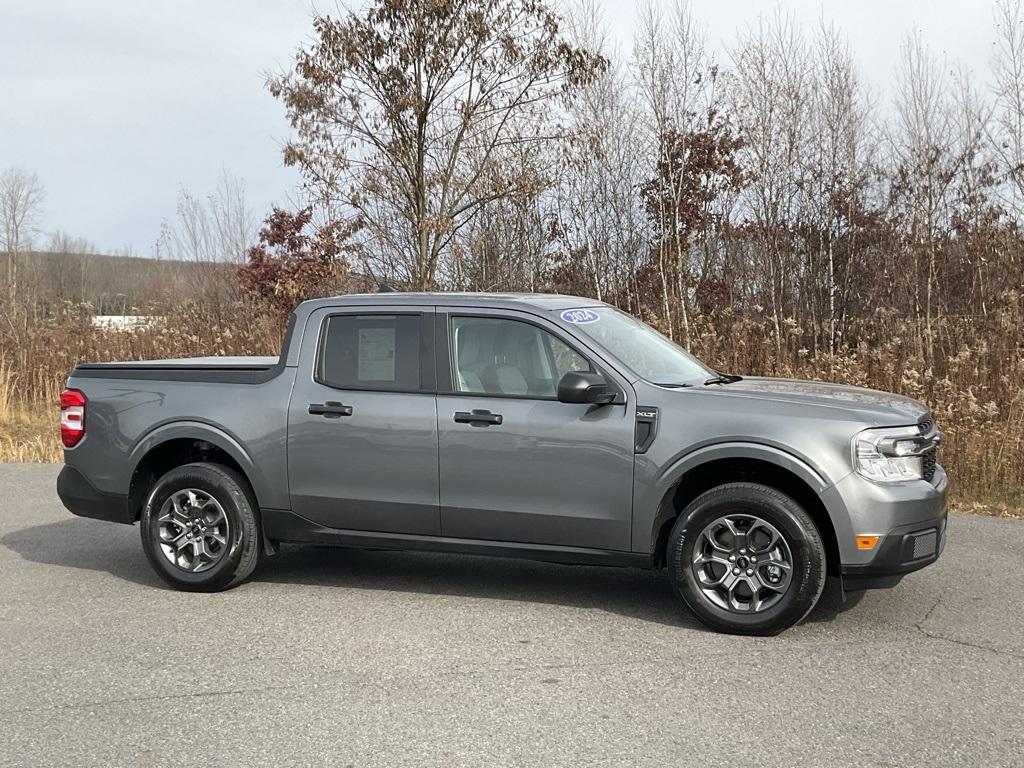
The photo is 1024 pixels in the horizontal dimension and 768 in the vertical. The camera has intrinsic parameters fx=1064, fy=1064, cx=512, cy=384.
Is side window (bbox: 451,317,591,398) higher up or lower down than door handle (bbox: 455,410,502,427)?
higher up

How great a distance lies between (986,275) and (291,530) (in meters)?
14.2

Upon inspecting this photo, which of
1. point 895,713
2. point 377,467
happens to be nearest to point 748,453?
point 895,713

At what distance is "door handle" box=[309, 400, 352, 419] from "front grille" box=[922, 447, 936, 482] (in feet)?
10.8

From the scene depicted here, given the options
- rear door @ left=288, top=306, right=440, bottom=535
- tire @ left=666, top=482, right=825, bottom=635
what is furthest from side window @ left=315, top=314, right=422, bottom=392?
tire @ left=666, top=482, right=825, bottom=635

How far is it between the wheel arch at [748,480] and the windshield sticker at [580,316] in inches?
45.4

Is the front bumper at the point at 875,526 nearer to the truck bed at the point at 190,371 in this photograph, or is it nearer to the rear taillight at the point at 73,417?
the truck bed at the point at 190,371

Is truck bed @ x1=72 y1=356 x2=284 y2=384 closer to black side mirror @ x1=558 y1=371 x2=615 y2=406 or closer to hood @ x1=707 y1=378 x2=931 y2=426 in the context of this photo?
black side mirror @ x1=558 y1=371 x2=615 y2=406

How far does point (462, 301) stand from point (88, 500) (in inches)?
113

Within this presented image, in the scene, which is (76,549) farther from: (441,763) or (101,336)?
(101,336)

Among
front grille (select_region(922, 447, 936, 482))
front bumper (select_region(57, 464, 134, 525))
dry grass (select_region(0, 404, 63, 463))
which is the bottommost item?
dry grass (select_region(0, 404, 63, 463))

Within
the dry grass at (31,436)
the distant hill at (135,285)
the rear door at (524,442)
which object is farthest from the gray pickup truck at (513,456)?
the distant hill at (135,285)

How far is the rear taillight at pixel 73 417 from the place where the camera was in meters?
7.14

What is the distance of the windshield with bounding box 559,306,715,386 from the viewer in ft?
20.4

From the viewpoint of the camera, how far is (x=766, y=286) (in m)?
19.7
